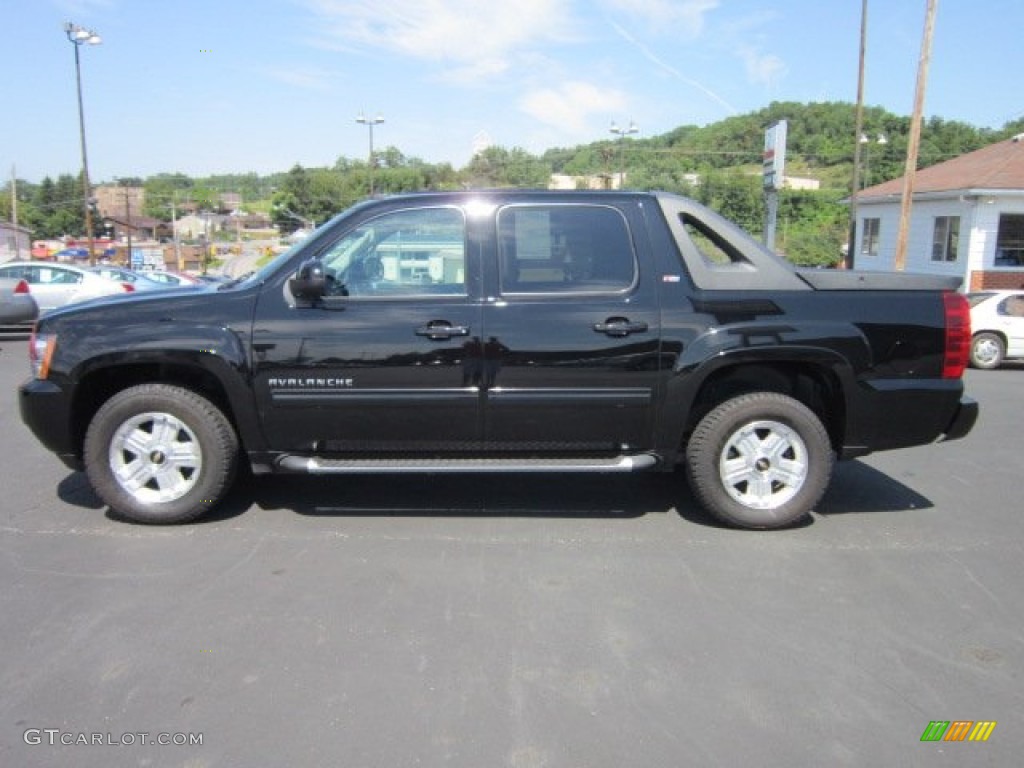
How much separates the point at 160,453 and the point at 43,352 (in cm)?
85

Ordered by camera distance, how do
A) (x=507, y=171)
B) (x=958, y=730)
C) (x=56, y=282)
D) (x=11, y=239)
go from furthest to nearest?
(x=11, y=239) → (x=507, y=171) → (x=56, y=282) → (x=958, y=730)

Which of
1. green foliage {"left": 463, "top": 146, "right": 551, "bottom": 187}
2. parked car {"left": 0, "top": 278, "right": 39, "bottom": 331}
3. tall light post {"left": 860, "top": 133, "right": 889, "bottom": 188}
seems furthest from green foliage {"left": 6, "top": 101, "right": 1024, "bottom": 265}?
parked car {"left": 0, "top": 278, "right": 39, "bottom": 331}

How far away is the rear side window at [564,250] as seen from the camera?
446 cm

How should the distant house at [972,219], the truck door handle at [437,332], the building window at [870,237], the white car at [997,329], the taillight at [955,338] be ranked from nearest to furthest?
the truck door handle at [437,332] < the taillight at [955,338] < the white car at [997,329] < the distant house at [972,219] < the building window at [870,237]

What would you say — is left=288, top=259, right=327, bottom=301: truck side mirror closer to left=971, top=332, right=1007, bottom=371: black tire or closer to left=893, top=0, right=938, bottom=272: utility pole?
left=971, top=332, right=1007, bottom=371: black tire

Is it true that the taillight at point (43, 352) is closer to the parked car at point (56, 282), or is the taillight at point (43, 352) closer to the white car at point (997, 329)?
the white car at point (997, 329)

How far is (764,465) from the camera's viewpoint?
4.55 m

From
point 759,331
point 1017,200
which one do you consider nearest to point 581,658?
point 759,331

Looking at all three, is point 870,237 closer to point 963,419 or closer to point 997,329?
A: point 997,329

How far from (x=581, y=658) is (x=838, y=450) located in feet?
7.70

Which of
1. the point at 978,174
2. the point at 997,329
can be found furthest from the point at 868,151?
the point at 997,329

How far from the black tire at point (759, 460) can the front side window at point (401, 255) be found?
165cm

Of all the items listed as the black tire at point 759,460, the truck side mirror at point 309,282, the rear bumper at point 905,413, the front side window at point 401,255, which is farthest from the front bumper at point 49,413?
the rear bumper at point 905,413

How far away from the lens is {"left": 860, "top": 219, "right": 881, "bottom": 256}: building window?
28.3 metres
